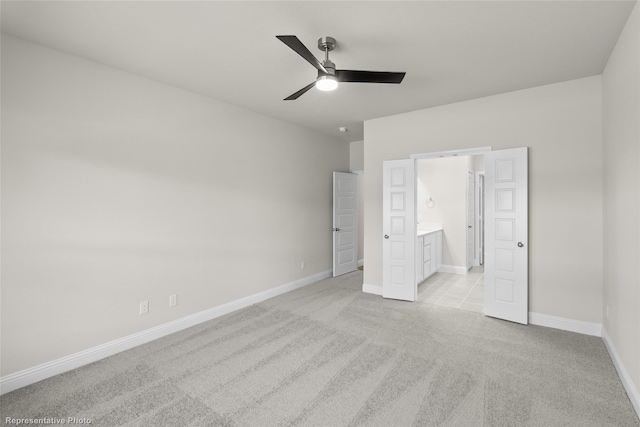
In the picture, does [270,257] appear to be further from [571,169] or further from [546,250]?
[571,169]

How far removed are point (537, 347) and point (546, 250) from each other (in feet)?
3.55

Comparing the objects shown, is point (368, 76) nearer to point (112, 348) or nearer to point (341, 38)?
point (341, 38)

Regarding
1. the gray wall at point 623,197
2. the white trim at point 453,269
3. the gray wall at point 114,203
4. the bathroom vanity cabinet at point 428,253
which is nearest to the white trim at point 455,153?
the gray wall at point 623,197

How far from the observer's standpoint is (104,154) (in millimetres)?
2799

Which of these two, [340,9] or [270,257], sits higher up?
[340,9]

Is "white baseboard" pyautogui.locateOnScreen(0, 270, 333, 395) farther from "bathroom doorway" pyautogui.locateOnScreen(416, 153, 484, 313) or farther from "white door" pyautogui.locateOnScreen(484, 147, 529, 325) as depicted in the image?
"bathroom doorway" pyautogui.locateOnScreen(416, 153, 484, 313)

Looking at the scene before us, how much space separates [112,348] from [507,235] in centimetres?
437

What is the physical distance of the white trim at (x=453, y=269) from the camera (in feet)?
19.6

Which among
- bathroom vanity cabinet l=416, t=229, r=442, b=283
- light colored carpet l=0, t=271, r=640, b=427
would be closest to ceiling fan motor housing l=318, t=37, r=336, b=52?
light colored carpet l=0, t=271, r=640, b=427

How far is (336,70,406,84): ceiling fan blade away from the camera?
7.37 feet

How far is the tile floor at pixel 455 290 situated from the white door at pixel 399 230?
1.39 feet

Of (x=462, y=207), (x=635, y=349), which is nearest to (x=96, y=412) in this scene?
(x=635, y=349)

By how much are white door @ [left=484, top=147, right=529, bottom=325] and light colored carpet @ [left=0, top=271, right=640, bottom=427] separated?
26cm

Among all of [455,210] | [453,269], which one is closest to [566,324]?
[453,269]
